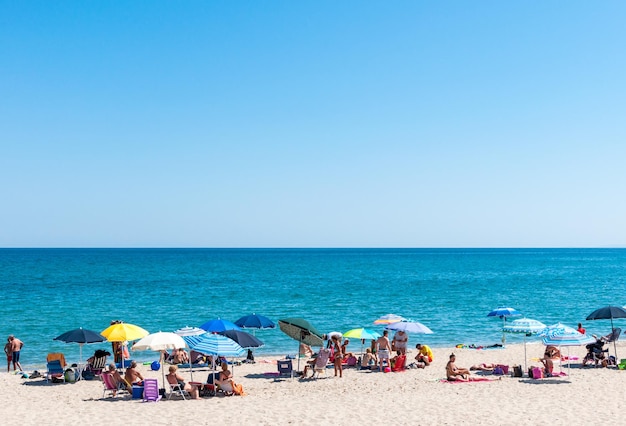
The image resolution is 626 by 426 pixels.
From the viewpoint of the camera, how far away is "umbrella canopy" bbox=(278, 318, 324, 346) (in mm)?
17188

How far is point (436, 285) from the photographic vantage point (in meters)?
65.4

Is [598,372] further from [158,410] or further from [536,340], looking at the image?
[158,410]

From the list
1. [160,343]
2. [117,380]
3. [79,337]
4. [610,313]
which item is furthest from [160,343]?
[610,313]

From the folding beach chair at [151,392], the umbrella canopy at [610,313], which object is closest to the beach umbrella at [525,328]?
the umbrella canopy at [610,313]

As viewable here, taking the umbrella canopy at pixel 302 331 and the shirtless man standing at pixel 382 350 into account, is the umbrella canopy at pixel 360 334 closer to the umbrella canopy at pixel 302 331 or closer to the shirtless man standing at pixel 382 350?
the shirtless man standing at pixel 382 350

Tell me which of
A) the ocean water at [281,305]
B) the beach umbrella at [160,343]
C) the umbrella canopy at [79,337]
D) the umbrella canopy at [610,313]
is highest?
the umbrella canopy at [610,313]

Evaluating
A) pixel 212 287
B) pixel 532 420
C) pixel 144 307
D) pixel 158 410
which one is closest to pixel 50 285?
pixel 212 287

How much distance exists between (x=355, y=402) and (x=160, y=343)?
17.4ft

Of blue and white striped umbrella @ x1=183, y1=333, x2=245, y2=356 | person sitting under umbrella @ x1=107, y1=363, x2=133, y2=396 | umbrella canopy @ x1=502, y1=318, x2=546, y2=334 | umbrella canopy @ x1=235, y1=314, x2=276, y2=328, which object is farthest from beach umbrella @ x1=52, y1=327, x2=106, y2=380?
umbrella canopy @ x1=502, y1=318, x2=546, y2=334

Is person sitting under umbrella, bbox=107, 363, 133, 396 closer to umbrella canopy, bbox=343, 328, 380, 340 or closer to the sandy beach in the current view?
the sandy beach

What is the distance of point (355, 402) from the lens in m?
14.0

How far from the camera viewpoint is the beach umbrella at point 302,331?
17188 millimetres

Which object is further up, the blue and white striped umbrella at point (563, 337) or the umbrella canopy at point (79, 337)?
the blue and white striped umbrella at point (563, 337)

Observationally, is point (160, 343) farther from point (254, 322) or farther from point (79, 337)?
point (254, 322)
